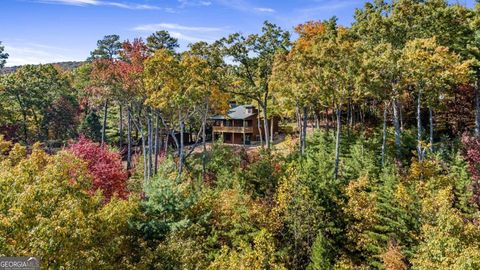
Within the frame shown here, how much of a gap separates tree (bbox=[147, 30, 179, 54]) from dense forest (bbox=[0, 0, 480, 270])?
15cm

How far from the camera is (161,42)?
37094mm

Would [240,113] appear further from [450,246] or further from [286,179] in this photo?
[450,246]

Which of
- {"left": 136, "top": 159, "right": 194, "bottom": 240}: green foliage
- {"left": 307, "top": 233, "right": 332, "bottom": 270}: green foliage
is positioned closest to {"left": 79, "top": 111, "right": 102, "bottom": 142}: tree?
{"left": 136, "top": 159, "right": 194, "bottom": 240}: green foliage

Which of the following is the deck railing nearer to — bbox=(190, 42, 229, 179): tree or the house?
the house

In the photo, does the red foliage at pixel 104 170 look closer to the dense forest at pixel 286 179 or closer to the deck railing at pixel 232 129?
the dense forest at pixel 286 179

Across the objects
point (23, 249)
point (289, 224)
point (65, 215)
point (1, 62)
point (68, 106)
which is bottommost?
point (289, 224)

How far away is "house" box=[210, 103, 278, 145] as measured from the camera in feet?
200

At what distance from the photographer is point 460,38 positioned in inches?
1357

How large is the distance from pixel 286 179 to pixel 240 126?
1469 inches

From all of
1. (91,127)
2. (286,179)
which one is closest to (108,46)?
(91,127)

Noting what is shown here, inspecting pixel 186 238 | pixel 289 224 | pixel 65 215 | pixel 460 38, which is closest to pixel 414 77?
pixel 460 38

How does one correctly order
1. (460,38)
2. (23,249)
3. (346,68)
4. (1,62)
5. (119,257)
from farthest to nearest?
1. (1,62)
2. (460,38)
3. (346,68)
4. (119,257)
5. (23,249)

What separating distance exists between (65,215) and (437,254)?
15605mm

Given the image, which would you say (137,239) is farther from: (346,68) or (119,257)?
(346,68)
